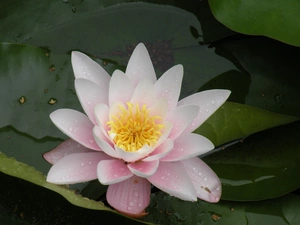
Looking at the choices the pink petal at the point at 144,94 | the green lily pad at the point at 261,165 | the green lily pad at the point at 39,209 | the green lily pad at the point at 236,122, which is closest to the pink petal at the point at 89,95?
the pink petal at the point at 144,94

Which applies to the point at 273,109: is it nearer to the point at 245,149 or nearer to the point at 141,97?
the point at 245,149

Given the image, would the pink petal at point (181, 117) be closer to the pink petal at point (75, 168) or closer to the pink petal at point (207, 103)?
the pink petal at point (207, 103)

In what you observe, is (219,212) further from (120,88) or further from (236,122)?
(120,88)

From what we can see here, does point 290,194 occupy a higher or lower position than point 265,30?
lower

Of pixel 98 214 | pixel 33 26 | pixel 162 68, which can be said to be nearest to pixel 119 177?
pixel 98 214

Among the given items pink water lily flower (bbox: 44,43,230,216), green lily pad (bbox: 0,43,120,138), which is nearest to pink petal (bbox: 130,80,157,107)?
pink water lily flower (bbox: 44,43,230,216)

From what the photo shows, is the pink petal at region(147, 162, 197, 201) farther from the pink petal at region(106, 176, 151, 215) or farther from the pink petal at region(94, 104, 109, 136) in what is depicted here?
the pink petal at region(94, 104, 109, 136)
